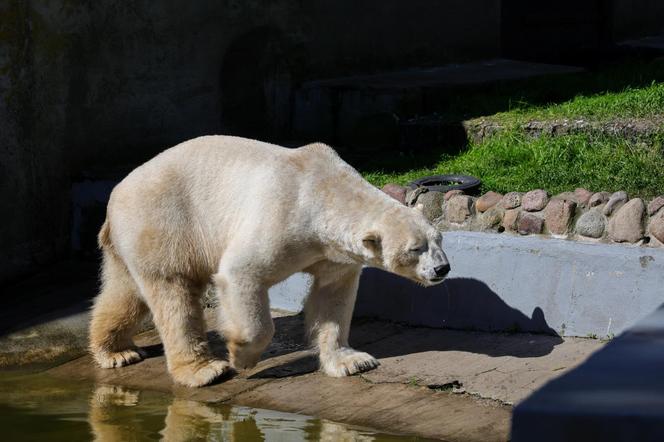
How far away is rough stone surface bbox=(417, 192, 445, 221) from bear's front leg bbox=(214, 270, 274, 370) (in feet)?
5.45

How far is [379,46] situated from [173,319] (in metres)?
5.57

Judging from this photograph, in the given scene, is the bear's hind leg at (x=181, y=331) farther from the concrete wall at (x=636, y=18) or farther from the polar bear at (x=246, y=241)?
the concrete wall at (x=636, y=18)

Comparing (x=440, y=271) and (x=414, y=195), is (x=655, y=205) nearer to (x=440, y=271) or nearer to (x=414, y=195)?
(x=440, y=271)

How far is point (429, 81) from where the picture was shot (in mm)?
10180

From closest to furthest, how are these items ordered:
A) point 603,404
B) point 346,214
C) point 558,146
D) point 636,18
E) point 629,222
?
point 603,404
point 346,214
point 629,222
point 558,146
point 636,18

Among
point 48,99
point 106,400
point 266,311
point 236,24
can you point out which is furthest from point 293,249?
point 236,24

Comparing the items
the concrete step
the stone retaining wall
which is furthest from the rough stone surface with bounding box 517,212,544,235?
the concrete step

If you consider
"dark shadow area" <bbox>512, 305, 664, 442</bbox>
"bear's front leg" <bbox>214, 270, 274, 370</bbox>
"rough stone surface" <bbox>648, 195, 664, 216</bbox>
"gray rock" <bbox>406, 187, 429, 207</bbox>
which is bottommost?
"bear's front leg" <bbox>214, 270, 274, 370</bbox>

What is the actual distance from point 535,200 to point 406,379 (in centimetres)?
149

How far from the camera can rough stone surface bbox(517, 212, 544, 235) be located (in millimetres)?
6484

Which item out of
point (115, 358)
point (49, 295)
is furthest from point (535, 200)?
point (49, 295)

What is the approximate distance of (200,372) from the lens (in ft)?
19.5

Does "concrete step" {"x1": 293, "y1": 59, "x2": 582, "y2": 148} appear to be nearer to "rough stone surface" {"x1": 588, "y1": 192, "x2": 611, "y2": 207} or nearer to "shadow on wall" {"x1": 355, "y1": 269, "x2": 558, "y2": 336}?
"shadow on wall" {"x1": 355, "y1": 269, "x2": 558, "y2": 336}

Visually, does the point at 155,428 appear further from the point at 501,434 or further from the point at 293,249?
the point at 501,434
